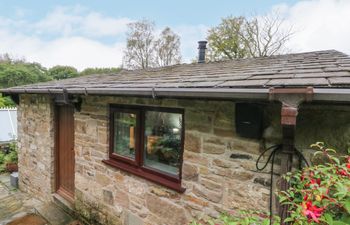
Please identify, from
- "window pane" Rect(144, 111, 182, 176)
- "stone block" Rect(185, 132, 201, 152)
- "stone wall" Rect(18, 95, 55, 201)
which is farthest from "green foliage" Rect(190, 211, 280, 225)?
"stone wall" Rect(18, 95, 55, 201)

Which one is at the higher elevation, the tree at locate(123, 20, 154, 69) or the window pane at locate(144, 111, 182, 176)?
the tree at locate(123, 20, 154, 69)

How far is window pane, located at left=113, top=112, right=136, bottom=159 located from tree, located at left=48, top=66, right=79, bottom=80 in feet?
83.3

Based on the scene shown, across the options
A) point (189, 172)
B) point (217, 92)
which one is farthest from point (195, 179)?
point (217, 92)

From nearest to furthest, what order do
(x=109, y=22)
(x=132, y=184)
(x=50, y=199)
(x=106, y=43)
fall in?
(x=132, y=184) < (x=50, y=199) < (x=109, y=22) < (x=106, y=43)

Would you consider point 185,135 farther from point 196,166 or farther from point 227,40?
point 227,40

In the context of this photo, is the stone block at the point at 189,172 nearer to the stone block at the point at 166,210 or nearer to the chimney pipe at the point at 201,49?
the stone block at the point at 166,210

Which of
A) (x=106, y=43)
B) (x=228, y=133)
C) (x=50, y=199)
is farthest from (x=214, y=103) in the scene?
(x=106, y=43)

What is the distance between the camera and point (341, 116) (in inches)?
80.1

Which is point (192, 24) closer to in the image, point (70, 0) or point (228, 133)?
point (70, 0)

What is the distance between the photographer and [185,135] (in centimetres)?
317

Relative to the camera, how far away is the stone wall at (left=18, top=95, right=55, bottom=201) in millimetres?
→ 5988

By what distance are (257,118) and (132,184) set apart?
8.02 ft

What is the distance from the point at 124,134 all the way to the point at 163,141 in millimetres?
974

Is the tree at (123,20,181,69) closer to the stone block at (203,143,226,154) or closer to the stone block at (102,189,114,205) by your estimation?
the stone block at (102,189,114,205)
